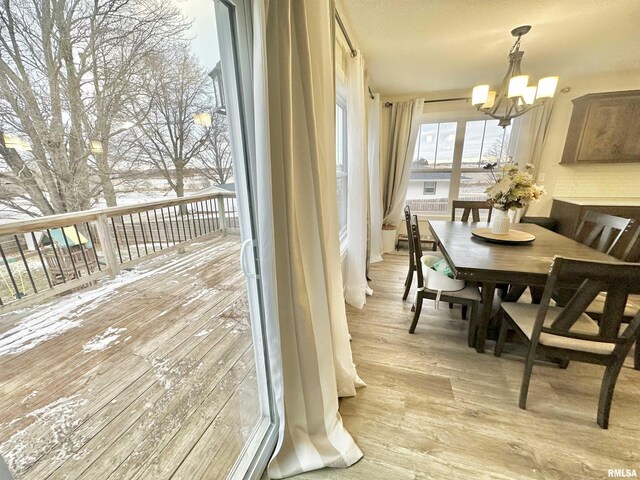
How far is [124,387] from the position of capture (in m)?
1.47

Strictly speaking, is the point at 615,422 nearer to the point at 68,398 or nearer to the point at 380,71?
the point at 68,398

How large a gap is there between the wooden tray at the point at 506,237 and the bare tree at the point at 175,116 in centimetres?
216

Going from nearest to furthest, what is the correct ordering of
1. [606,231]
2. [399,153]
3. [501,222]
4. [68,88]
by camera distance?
[68,88] → [606,231] → [501,222] → [399,153]

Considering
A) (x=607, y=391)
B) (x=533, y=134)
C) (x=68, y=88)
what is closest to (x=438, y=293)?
(x=607, y=391)

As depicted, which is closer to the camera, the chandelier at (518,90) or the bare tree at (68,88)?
the bare tree at (68,88)

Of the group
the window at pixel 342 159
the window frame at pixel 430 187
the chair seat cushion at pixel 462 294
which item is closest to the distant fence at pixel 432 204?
the window frame at pixel 430 187

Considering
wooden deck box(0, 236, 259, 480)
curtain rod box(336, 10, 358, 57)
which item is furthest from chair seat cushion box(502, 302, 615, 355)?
curtain rod box(336, 10, 358, 57)

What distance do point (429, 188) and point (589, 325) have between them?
3.29 meters

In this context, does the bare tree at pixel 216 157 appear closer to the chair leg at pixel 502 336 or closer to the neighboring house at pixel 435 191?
the chair leg at pixel 502 336

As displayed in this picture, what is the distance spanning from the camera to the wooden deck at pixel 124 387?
113cm

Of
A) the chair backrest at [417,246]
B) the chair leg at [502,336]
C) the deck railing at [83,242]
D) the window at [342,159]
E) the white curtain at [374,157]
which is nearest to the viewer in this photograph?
the deck railing at [83,242]

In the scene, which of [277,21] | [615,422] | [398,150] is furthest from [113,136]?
[398,150]

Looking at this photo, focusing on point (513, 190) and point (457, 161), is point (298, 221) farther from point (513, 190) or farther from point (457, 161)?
point (457, 161)

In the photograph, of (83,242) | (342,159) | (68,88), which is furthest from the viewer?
(342,159)
